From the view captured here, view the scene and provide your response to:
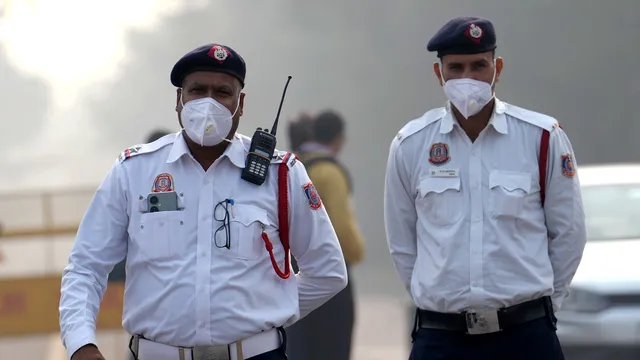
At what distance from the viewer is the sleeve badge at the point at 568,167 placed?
4.25 m

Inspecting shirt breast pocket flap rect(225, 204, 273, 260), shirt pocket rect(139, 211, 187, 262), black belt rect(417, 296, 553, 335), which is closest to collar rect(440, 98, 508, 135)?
black belt rect(417, 296, 553, 335)

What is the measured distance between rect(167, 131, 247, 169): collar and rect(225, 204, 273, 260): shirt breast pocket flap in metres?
0.14

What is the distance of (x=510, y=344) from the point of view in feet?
13.8

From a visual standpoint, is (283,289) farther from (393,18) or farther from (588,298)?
(393,18)

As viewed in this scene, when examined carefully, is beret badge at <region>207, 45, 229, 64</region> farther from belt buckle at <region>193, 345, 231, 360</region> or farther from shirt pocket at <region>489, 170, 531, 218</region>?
shirt pocket at <region>489, 170, 531, 218</region>

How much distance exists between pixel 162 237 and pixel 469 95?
51.8 inches

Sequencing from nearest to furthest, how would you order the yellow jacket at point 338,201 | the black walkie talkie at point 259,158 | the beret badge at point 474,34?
the black walkie talkie at point 259,158, the beret badge at point 474,34, the yellow jacket at point 338,201

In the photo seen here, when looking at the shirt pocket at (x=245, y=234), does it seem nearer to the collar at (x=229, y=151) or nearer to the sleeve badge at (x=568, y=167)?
the collar at (x=229, y=151)

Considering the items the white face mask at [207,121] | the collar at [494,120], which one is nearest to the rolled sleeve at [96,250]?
the white face mask at [207,121]

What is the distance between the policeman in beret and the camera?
418 centimetres

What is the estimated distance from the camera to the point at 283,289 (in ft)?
12.0

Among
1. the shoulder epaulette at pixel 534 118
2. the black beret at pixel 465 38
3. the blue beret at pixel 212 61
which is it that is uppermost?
the black beret at pixel 465 38

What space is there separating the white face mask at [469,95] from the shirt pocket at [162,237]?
4.02 ft

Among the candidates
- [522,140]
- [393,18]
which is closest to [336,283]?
[522,140]
